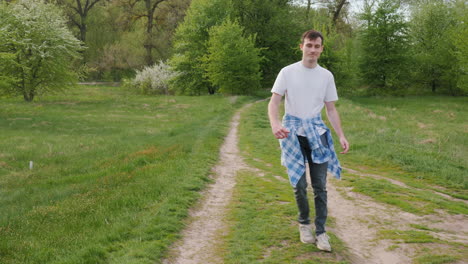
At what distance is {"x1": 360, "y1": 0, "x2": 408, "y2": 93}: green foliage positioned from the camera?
42.1 metres

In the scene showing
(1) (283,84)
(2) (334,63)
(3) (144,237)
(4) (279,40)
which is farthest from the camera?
(4) (279,40)

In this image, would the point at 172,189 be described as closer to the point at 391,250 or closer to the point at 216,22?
the point at 391,250

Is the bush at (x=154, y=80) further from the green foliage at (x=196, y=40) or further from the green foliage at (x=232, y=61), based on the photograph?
the green foliage at (x=232, y=61)

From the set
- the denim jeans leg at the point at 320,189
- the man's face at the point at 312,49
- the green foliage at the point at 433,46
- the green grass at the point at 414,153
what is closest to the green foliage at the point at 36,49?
the green grass at the point at 414,153

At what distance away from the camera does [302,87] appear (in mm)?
4672

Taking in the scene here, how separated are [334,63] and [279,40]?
7.35 metres

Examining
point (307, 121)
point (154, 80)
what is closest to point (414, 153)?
point (307, 121)

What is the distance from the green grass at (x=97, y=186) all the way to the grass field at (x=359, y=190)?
42.7 inches

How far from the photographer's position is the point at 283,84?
4695 millimetres

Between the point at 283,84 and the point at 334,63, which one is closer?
the point at 283,84

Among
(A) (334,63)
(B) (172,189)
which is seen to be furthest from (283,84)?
(A) (334,63)

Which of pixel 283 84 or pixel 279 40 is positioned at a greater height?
pixel 279 40

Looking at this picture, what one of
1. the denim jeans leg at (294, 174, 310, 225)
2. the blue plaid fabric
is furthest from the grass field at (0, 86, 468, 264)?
the blue plaid fabric

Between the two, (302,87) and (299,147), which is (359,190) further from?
(302,87)
